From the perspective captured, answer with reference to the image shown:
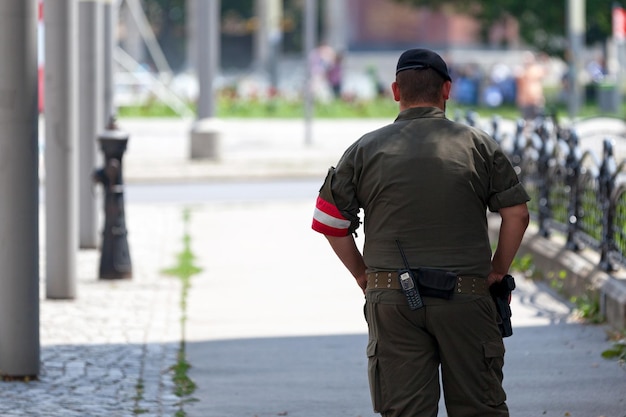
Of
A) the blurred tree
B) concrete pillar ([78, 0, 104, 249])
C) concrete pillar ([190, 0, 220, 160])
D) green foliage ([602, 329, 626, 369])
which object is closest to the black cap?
green foliage ([602, 329, 626, 369])

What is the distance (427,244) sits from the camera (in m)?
5.17

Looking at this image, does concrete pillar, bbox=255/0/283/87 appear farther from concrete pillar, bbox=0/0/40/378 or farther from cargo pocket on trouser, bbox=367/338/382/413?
cargo pocket on trouser, bbox=367/338/382/413

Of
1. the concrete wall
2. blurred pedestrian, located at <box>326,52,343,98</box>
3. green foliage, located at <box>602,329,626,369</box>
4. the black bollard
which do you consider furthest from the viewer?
blurred pedestrian, located at <box>326,52,343,98</box>

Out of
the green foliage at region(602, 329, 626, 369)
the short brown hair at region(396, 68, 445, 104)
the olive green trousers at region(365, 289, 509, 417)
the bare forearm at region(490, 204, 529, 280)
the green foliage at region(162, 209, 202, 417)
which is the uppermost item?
the short brown hair at region(396, 68, 445, 104)

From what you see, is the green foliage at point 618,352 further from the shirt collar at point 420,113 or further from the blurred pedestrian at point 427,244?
the shirt collar at point 420,113

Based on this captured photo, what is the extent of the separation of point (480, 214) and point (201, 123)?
1818 centimetres

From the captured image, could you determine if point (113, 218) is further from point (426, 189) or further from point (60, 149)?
point (426, 189)

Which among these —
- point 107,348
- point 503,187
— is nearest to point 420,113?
point 503,187

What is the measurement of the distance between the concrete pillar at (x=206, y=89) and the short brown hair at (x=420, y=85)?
1719 cm

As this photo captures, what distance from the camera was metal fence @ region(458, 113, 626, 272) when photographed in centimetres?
1009

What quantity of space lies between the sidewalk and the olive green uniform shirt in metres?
2.19

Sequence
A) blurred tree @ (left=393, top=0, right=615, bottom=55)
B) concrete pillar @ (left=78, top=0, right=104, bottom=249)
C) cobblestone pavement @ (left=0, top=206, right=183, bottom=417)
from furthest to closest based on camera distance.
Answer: blurred tree @ (left=393, top=0, right=615, bottom=55), concrete pillar @ (left=78, top=0, right=104, bottom=249), cobblestone pavement @ (left=0, top=206, right=183, bottom=417)

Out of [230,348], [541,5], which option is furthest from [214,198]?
[541,5]

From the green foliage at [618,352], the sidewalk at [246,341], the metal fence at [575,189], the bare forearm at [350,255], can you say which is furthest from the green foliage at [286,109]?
the bare forearm at [350,255]
